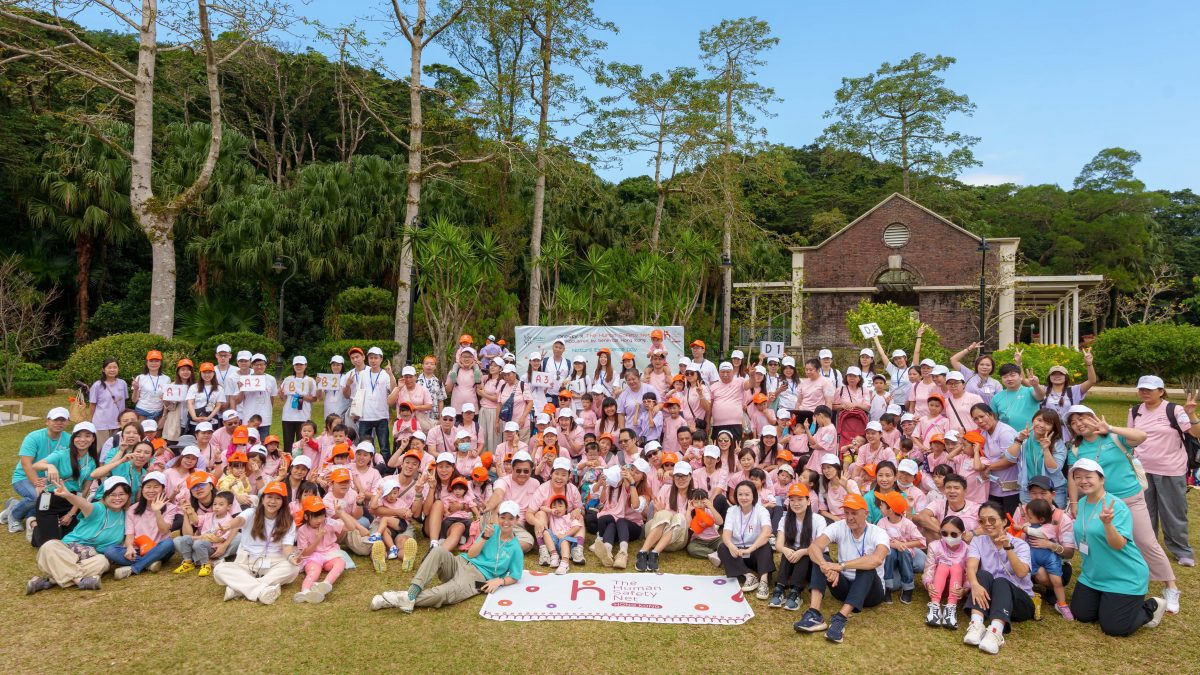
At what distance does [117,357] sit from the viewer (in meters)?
13.2

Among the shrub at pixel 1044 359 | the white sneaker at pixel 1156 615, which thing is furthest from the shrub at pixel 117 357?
the shrub at pixel 1044 359

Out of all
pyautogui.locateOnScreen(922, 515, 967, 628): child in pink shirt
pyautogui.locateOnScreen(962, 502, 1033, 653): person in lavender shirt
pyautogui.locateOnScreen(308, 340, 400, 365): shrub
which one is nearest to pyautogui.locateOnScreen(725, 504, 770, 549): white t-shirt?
pyautogui.locateOnScreen(922, 515, 967, 628): child in pink shirt

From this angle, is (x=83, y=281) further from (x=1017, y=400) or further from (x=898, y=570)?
(x=1017, y=400)

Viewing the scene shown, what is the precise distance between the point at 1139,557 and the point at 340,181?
76.9ft

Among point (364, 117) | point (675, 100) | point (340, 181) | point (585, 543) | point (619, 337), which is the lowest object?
point (585, 543)

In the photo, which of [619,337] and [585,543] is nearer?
[585,543]

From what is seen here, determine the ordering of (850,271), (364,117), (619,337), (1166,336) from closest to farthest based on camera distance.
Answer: (619,337) → (1166,336) → (850,271) → (364,117)

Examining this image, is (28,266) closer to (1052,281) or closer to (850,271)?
(850,271)

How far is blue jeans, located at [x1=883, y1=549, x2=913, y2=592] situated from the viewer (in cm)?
596

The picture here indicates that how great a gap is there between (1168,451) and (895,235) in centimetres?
2371

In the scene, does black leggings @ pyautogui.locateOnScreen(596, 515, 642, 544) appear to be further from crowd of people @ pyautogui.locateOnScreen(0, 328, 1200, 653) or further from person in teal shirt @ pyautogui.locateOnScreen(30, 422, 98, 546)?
person in teal shirt @ pyautogui.locateOnScreen(30, 422, 98, 546)

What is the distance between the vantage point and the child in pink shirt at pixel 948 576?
546 centimetres

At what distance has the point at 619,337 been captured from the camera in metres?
14.1

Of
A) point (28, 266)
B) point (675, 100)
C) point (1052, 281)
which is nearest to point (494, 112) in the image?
point (675, 100)
